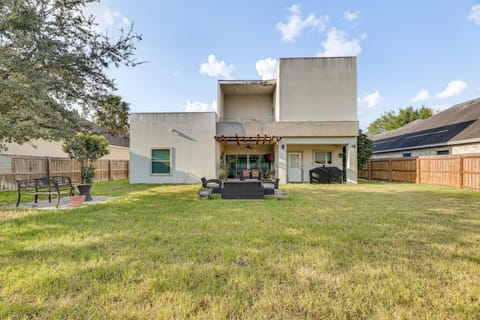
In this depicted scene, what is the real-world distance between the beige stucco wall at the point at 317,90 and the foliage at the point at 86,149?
10.7m

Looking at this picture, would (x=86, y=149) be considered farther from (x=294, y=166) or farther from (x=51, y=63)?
(x=294, y=166)

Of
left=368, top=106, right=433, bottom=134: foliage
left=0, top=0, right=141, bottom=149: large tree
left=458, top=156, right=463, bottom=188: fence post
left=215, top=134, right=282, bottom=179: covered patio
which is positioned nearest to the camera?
left=0, top=0, right=141, bottom=149: large tree

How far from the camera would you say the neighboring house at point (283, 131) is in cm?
1415

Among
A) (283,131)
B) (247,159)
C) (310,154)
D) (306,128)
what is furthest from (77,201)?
(310,154)

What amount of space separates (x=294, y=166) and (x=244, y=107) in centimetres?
648

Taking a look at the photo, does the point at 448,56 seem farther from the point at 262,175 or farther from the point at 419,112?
the point at 419,112

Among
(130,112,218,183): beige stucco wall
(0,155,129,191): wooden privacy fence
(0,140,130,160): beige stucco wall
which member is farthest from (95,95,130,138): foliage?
(0,140,130,160): beige stucco wall

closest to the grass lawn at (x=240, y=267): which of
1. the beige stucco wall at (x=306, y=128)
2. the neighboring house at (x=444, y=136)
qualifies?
the beige stucco wall at (x=306, y=128)

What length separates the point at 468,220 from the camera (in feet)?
17.4

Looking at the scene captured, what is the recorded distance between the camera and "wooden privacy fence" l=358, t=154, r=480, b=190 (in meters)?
10.9

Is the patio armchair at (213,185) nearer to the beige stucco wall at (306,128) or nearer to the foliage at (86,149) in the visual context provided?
the foliage at (86,149)

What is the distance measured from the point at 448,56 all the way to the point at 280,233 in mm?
20748

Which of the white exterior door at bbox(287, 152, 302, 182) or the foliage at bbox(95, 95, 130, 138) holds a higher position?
the foliage at bbox(95, 95, 130, 138)

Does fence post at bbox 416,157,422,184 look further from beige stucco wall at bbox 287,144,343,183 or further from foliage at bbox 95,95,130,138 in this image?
foliage at bbox 95,95,130,138
